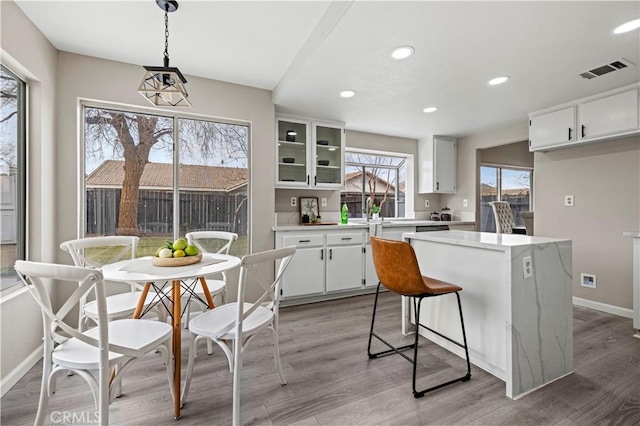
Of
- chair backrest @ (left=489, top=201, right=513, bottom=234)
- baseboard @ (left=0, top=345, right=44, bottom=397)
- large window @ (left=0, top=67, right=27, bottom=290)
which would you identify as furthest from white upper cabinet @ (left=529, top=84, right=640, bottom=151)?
baseboard @ (left=0, top=345, right=44, bottom=397)

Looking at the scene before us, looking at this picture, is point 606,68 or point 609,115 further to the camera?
point 609,115

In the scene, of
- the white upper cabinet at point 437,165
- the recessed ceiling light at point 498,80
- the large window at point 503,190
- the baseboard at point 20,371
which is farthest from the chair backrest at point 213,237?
the large window at point 503,190

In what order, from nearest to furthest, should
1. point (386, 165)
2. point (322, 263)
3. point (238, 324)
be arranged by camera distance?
point (238, 324)
point (322, 263)
point (386, 165)

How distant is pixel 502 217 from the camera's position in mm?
4344

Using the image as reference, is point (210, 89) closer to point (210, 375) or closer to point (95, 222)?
point (95, 222)

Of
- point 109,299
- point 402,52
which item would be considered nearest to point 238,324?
point 109,299

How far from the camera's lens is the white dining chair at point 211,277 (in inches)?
90.9

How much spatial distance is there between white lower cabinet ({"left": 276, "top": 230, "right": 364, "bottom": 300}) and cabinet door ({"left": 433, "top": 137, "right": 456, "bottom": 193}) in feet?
6.20

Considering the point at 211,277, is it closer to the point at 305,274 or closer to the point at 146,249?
the point at 146,249

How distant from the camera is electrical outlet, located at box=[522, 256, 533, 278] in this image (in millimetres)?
1816

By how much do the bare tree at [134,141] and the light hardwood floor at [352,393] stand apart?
1.46m

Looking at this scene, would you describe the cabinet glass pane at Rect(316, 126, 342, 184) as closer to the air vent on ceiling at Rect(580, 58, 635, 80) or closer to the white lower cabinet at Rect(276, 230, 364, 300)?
the white lower cabinet at Rect(276, 230, 364, 300)

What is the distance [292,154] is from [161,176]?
1.51 m

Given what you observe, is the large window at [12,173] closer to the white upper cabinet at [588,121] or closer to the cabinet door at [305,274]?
the cabinet door at [305,274]
